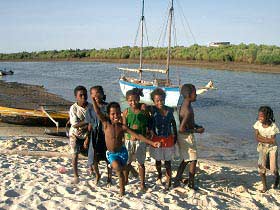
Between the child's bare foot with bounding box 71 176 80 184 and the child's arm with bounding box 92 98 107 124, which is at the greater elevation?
the child's arm with bounding box 92 98 107 124

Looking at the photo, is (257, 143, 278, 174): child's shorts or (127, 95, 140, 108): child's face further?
(257, 143, 278, 174): child's shorts

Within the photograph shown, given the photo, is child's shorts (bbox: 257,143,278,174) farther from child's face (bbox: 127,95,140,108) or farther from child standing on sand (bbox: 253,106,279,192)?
child's face (bbox: 127,95,140,108)

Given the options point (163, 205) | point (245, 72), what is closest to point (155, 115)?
point (163, 205)

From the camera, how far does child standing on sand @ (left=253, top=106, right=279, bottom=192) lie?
232 inches

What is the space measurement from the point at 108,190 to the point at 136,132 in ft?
3.02

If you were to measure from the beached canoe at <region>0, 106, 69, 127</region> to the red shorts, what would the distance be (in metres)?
7.75

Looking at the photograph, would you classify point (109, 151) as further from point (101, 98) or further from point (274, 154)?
point (274, 154)

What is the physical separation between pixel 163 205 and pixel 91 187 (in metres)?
1.12

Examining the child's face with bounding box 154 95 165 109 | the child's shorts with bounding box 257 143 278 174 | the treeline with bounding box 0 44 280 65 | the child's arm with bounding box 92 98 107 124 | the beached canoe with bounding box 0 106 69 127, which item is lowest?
the beached canoe with bounding box 0 106 69 127

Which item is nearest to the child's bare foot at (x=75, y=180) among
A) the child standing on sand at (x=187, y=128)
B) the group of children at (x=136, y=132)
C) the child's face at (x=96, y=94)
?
the group of children at (x=136, y=132)

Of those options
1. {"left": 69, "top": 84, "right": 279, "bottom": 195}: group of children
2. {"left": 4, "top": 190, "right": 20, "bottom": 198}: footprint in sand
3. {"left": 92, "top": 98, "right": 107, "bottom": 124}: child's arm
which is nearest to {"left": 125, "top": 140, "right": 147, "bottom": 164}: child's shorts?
{"left": 69, "top": 84, "right": 279, "bottom": 195}: group of children

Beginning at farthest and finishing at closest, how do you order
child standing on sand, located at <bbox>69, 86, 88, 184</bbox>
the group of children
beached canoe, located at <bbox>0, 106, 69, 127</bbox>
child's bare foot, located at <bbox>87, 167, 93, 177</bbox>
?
1. beached canoe, located at <bbox>0, 106, 69, 127</bbox>
2. child's bare foot, located at <bbox>87, 167, 93, 177</bbox>
3. child standing on sand, located at <bbox>69, 86, 88, 184</bbox>
4. the group of children

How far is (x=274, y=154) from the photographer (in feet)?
19.6

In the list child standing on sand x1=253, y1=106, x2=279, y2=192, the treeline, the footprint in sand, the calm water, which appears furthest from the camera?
the treeline
